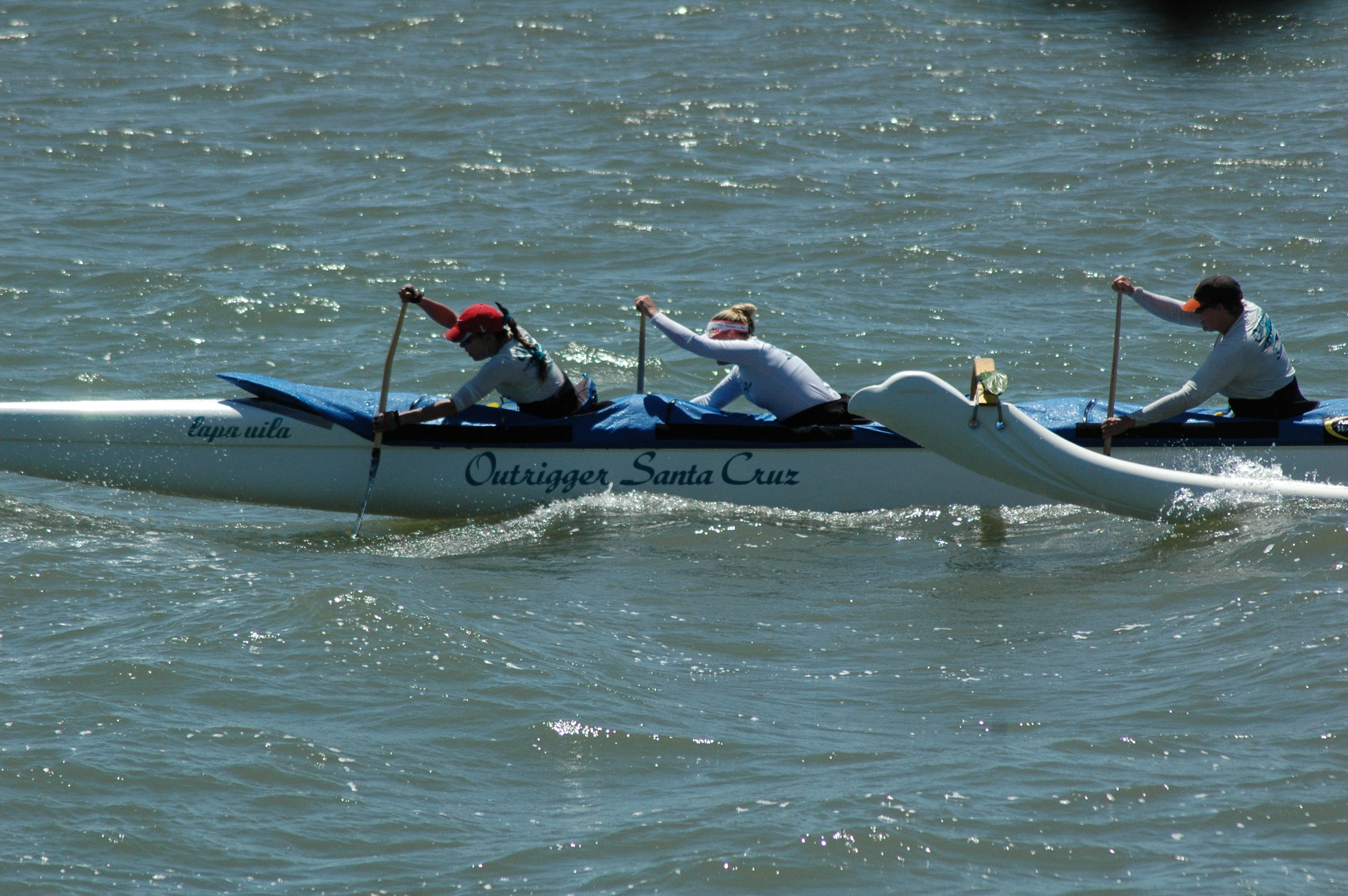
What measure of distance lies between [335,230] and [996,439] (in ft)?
28.2

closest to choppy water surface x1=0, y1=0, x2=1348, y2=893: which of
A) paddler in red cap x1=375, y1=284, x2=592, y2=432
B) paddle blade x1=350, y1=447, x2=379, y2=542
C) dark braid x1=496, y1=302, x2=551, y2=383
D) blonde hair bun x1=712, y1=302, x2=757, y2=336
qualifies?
paddle blade x1=350, y1=447, x2=379, y2=542

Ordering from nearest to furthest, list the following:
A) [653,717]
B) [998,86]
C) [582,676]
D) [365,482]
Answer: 1. [653,717]
2. [582,676]
3. [365,482]
4. [998,86]

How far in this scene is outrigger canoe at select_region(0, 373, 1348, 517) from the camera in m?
7.11

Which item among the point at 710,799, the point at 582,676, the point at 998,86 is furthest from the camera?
the point at 998,86

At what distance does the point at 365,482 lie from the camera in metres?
7.24

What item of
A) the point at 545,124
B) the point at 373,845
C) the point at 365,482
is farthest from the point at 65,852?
the point at 545,124

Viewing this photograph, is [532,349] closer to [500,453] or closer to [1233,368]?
[500,453]

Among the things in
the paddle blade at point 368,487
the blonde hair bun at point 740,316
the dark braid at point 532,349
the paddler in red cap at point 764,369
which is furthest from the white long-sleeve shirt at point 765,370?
the paddle blade at point 368,487

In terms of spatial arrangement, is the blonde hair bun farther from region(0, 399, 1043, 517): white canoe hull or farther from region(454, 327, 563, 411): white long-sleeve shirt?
region(454, 327, 563, 411): white long-sleeve shirt

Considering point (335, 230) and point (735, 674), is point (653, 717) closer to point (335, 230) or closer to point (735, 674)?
point (735, 674)

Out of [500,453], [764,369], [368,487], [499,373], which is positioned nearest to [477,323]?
[499,373]

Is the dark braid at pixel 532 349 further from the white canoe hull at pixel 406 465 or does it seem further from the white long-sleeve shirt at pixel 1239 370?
the white long-sleeve shirt at pixel 1239 370

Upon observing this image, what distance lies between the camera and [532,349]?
693cm

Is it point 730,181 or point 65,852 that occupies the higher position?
point 730,181
